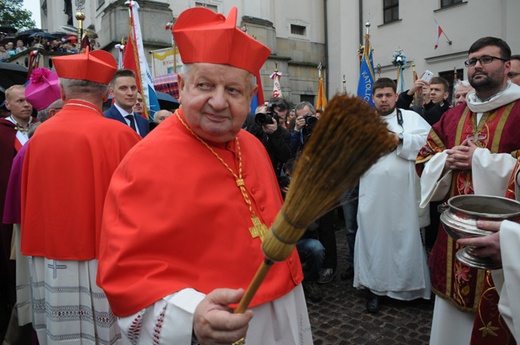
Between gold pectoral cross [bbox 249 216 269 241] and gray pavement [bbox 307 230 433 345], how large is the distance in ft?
8.18

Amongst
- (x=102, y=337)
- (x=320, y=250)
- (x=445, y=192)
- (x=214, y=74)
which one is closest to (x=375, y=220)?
(x=320, y=250)

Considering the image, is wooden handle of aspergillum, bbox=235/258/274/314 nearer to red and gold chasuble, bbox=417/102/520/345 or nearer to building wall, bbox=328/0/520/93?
red and gold chasuble, bbox=417/102/520/345

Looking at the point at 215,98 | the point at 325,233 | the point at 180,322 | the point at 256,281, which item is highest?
the point at 215,98

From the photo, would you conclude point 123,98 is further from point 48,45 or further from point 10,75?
point 48,45

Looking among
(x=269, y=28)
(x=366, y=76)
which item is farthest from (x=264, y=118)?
(x=269, y=28)

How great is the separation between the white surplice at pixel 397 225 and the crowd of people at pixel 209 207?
2 cm

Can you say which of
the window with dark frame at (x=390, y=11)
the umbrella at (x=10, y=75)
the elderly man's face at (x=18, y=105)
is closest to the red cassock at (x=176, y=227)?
the elderly man's face at (x=18, y=105)

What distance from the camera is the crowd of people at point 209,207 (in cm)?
158

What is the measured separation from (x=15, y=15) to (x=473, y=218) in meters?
52.5

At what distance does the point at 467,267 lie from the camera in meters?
2.96

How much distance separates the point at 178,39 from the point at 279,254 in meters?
1.10

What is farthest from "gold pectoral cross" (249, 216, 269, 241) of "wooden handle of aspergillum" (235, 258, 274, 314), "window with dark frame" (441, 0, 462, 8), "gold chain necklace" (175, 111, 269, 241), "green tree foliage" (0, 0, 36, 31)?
"green tree foliage" (0, 0, 36, 31)

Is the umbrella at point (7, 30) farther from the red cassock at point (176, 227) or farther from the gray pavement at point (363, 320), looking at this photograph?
the red cassock at point (176, 227)

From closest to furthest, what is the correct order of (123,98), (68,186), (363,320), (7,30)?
(68,186) → (363,320) → (123,98) → (7,30)
